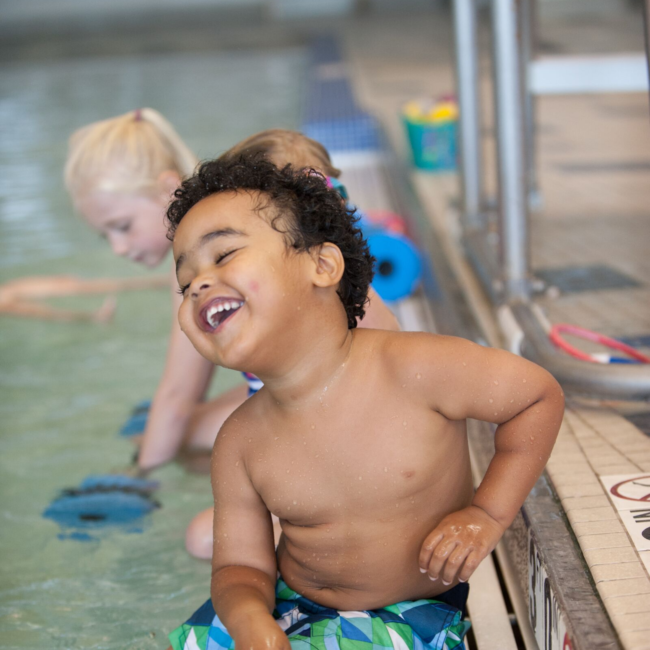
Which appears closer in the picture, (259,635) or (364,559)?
(259,635)

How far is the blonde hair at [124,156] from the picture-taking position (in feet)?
7.02

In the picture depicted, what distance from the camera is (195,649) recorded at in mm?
1248

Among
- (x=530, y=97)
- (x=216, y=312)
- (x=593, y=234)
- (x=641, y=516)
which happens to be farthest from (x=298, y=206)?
(x=530, y=97)

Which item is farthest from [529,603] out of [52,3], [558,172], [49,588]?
[52,3]

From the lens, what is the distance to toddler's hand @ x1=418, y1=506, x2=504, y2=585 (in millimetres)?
1127

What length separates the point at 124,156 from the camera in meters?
2.14

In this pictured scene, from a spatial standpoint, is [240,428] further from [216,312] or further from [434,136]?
[434,136]

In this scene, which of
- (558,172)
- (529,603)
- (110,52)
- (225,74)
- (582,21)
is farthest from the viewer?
(110,52)

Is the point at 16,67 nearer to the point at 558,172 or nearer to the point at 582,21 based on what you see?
the point at 582,21

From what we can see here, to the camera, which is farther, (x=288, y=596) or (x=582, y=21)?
(x=582, y=21)

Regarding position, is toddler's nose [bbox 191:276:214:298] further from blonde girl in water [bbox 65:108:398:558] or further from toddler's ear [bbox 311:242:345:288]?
blonde girl in water [bbox 65:108:398:558]

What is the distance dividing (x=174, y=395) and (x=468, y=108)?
180 cm

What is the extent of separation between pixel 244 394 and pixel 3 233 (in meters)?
Answer: 3.39

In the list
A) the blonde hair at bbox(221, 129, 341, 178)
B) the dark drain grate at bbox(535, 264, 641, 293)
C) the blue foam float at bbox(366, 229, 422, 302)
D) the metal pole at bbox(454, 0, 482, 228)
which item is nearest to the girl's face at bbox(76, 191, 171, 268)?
the blonde hair at bbox(221, 129, 341, 178)
